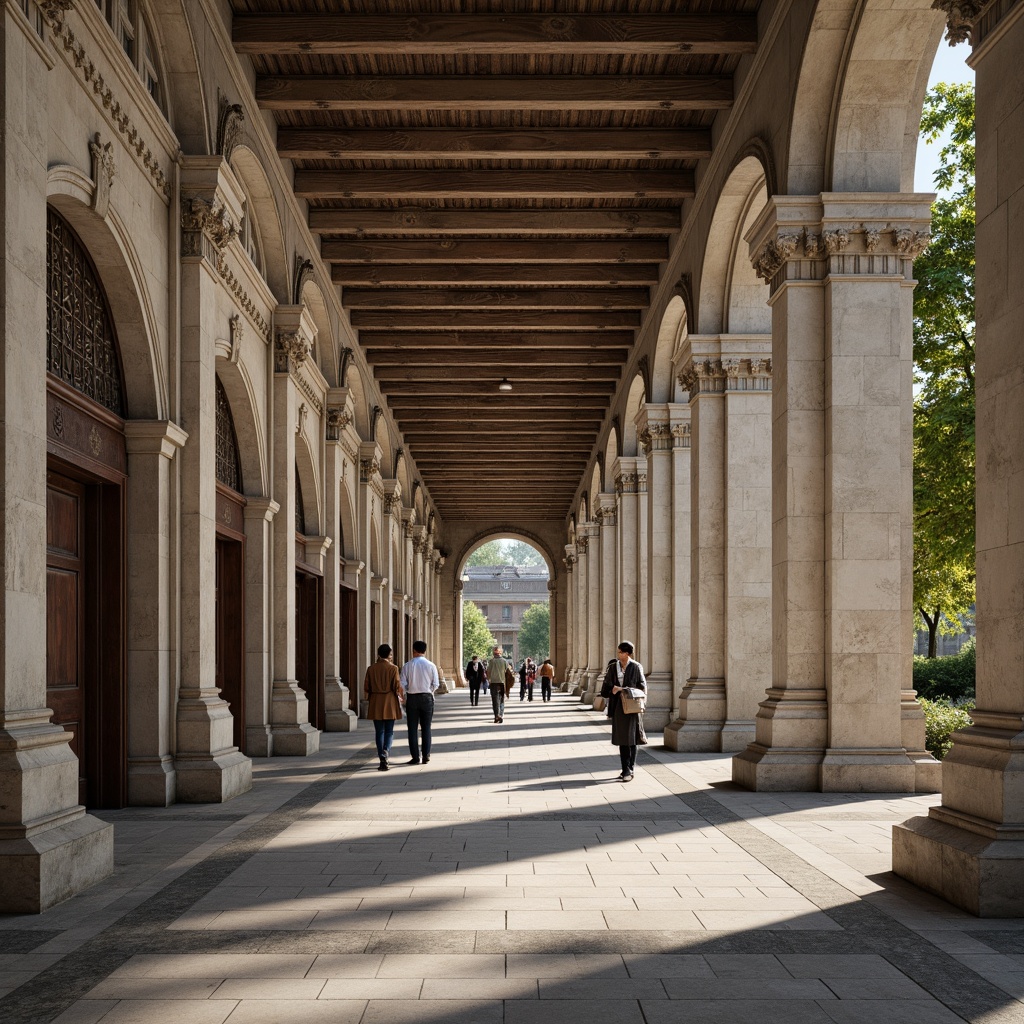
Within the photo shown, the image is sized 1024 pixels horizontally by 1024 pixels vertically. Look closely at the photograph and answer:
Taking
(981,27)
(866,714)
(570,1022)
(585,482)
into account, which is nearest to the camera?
(570,1022)

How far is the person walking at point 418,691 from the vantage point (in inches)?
606

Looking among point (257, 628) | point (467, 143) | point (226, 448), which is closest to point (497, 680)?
point (257, 628)

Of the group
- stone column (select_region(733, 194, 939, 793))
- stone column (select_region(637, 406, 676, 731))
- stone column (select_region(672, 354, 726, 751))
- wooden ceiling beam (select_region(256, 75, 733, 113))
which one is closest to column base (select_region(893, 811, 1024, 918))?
stone column (select_region(733, 194, 939, 793))

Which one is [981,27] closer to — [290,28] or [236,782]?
[290,28]

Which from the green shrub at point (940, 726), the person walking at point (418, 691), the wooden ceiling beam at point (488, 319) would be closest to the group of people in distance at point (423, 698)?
the person walking at point (418, 691)

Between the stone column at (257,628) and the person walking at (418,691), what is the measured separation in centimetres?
191

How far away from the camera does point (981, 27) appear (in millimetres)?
7301

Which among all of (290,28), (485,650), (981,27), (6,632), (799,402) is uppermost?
(290,28)

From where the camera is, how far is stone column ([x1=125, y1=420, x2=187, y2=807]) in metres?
11.0

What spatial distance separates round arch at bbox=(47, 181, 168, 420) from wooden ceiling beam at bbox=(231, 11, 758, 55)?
3.92 metres

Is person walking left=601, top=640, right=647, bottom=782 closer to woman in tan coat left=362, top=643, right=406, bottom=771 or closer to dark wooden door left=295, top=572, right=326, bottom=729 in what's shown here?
woman in tan coat left=362, top=643, right=406, bottom=771

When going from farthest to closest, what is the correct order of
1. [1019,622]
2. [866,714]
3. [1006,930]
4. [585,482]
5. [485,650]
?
[485,650] → [585,482] → [866,714] → [1019,622] → [1006,930]

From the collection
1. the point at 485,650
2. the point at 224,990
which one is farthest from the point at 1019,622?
the point at 485,650

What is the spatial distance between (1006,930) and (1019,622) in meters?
1.62
